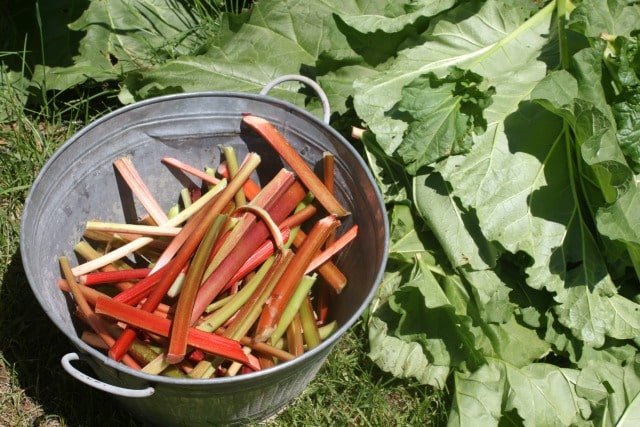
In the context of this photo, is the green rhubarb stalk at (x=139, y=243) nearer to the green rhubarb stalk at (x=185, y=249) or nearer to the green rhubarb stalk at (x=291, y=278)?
the green rhubarb stalk at (x=185, y=249)

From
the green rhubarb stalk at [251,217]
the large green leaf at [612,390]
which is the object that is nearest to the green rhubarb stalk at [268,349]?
the green rhubarb stalk at [251,217]

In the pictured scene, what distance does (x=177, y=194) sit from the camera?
102 inches

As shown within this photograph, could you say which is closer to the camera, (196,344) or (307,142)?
(196,344)

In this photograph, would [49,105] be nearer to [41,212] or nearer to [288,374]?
[41,212]

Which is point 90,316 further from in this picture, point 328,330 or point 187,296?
point 328,330

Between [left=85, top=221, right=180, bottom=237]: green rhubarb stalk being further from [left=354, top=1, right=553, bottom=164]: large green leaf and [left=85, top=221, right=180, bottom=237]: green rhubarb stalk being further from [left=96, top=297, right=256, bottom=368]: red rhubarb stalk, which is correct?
[left=354, top=1, right=553, bottom=164]: large green leaf

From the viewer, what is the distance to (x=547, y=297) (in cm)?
255

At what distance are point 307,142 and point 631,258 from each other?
3.49 feet

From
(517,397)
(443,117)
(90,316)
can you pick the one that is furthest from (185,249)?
(517,397)

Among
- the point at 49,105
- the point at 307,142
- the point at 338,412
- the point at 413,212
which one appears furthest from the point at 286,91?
the point at 338,412

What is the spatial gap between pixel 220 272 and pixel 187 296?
7.4 inches

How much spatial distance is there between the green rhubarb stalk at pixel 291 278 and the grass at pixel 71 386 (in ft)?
1.40

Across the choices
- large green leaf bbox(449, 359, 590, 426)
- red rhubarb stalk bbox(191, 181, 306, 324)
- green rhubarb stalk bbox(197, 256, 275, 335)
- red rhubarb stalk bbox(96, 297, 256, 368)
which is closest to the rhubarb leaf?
red rhubarb stalk bbox(191, 181, 306, 324)

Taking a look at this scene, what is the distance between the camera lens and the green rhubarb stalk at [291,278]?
210 cm
